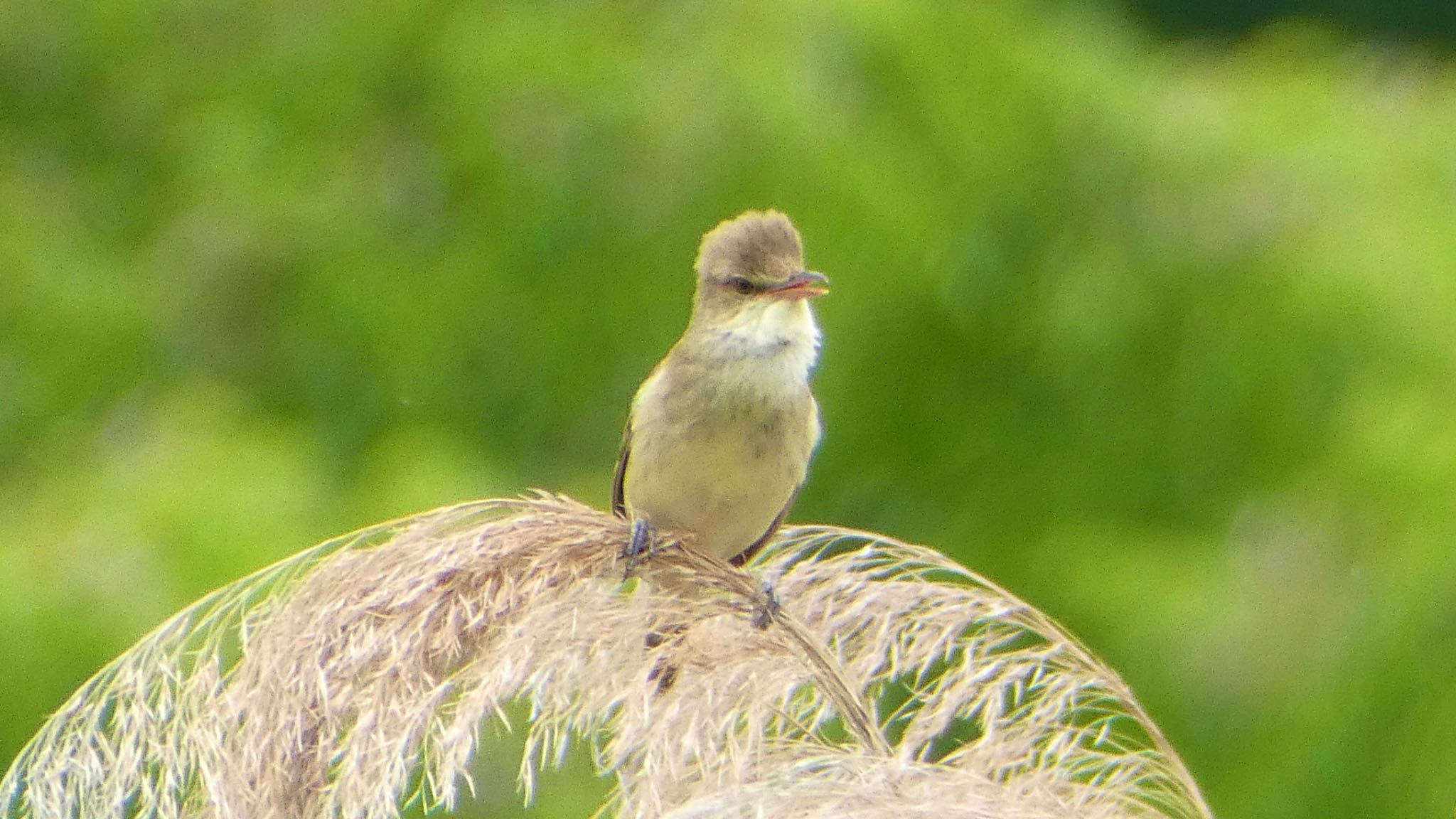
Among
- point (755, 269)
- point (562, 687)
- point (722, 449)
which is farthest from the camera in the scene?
point (755, 269)

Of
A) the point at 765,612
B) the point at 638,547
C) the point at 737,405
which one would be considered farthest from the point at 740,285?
the point at 765,612

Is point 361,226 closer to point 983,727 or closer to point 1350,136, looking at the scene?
point 1350,136

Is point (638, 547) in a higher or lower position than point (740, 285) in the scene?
lower

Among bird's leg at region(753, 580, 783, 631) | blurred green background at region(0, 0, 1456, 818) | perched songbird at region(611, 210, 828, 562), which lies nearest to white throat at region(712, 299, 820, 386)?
perched songbird at region(611, 210, 828, 562)

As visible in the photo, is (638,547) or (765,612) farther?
(638,547)

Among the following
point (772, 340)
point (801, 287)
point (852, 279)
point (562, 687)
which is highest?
point (801, 287)

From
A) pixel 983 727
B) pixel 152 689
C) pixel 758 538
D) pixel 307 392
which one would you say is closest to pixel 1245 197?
pixel 758 538

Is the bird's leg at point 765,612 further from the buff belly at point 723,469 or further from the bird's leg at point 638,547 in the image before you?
the buff belly at point 723,469

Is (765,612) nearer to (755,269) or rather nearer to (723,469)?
(723,469)
